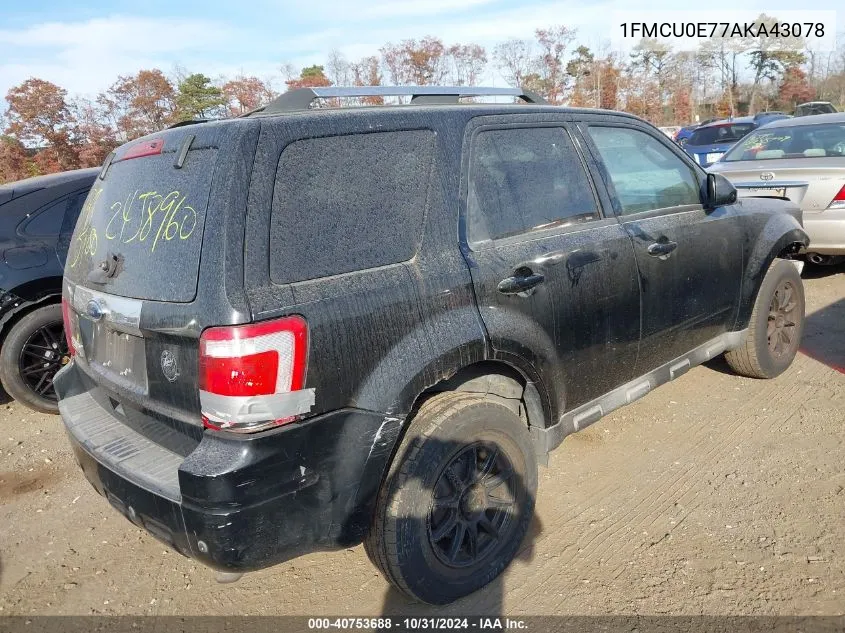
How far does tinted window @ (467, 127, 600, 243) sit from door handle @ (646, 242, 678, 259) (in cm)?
37

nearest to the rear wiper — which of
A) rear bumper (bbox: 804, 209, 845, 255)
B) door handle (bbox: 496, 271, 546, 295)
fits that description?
door handle (bbox: 496, 271, 546, 295)

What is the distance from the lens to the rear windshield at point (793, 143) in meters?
6.88

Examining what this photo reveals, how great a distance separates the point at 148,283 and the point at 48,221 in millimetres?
3280

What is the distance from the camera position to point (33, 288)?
4.71 metres

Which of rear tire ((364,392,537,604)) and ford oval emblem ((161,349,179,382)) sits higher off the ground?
ford oval emblem ((161,349,179,382))

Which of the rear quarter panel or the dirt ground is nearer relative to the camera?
the dirt ground

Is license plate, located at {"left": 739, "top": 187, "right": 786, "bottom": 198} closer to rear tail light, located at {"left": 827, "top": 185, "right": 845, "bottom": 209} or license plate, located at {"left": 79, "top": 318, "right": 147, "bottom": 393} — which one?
rear tail light, located at {"left": 827, "top": 185, "right": 845, "bottom": 209}

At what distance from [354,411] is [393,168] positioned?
0.92 m

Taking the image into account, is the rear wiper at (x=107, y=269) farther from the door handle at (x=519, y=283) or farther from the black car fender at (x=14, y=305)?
the black car fender at (x=14, y=305)

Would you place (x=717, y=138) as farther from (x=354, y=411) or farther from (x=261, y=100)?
(x=354, y=411)

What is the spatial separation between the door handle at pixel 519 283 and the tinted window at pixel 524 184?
0.20 meters

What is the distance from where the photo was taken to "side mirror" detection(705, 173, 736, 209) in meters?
3.78

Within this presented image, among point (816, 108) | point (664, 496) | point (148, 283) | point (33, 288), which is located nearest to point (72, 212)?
point (33, 288)

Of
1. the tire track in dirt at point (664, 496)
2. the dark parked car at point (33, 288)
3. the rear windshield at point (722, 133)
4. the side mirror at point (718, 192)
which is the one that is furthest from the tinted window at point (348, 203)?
the rear windshield at point (722, 133)
